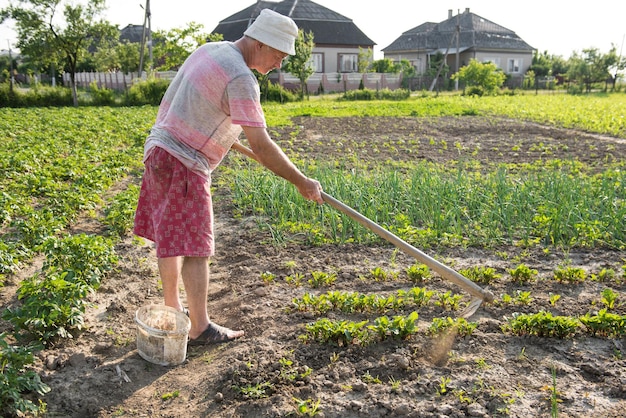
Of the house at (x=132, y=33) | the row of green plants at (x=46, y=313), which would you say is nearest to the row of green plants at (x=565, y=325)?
the row of green plants at (x=46, y=313)

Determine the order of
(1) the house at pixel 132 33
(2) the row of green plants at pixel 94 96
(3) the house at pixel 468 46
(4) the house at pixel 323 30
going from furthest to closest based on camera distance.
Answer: (1) the house at pixel 132 33
(3) the house at pixel 468 46
(4) the house at pixel 323 30
(2) the row of green plants at pixel 94 96

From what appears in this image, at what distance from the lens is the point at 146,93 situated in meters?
27.1

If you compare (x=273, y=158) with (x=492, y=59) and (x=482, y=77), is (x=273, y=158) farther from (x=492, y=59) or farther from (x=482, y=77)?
(x=492, y=59)

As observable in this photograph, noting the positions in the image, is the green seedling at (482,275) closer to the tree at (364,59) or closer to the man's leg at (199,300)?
the man's leg at (199,300)

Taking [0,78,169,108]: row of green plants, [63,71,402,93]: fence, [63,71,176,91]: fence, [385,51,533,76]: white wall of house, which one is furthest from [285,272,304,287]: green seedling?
[385,51,533,76]: white wall of house

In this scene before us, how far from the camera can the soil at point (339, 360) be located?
267cm

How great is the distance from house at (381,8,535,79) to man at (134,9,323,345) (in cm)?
4302

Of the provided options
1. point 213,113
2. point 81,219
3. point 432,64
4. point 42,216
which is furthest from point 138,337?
point 432,64

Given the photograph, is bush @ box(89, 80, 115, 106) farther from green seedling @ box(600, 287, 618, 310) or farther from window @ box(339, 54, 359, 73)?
green seedling @ box(600, 287, 618, 310)

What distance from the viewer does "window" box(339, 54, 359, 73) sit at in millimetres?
40594

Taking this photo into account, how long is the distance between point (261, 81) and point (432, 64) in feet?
57.7

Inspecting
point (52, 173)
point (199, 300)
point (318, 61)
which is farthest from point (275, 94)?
point (199, 300)

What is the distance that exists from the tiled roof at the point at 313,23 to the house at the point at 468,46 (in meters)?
6.83

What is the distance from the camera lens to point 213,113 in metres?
3.00
